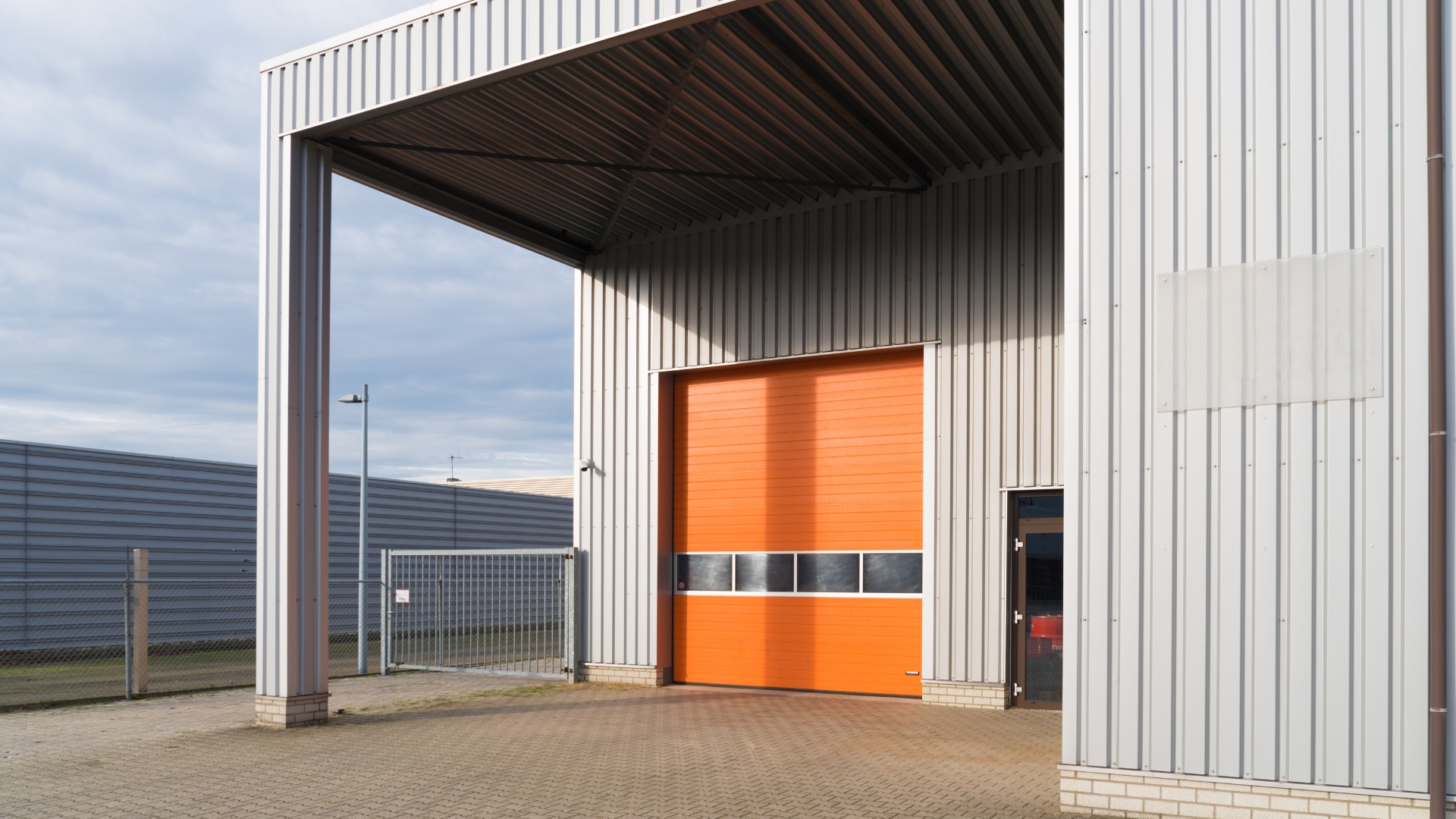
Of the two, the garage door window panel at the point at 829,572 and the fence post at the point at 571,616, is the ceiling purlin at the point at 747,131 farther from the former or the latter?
the fence post at the point at 571,616

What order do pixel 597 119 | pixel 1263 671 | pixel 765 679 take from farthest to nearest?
pixel 765 679 → pixel 597 119 → pixel 1263 671

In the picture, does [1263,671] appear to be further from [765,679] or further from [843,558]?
[765,679]

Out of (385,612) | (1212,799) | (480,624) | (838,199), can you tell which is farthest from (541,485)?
(1212,799)

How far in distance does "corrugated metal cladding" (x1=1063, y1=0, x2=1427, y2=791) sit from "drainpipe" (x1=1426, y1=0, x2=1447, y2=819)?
82 mm

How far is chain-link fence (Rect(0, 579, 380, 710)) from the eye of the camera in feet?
51.9

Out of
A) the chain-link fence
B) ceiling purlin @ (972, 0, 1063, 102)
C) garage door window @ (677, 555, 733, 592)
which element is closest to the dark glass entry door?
garage door window @ (677, 555, 733, 592)

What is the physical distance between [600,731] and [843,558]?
15.0ft

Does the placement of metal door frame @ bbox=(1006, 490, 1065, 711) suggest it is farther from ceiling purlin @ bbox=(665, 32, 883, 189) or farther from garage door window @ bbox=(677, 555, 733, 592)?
ceiling purlin @ bbox=(665, 32, 883, 189)

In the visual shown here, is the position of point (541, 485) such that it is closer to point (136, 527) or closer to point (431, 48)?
point (136, 527)

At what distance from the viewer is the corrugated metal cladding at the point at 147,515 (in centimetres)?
2047

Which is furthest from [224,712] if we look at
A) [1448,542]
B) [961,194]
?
[1448,542]

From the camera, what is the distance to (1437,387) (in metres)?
6.47

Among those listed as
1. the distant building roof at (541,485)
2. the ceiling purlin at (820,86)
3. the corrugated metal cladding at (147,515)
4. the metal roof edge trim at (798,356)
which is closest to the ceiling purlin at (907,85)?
the ceiling purlin at (820,86)

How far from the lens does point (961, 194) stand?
555 inches
